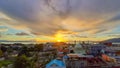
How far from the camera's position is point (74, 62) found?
2248cm

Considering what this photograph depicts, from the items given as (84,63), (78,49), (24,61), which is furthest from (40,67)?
(78,49)

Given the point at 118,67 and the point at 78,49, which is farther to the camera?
the point at 78,49

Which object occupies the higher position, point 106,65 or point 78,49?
point 78,49

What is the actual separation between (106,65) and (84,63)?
2269mm

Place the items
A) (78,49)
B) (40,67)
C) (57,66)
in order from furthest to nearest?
(78,49)
(40,67)
(57,66)

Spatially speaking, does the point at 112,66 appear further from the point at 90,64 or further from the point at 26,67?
the point at 26,67

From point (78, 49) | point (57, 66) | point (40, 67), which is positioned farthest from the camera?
point (78, 49)

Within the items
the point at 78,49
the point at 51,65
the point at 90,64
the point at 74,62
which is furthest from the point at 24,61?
the point at 78,49

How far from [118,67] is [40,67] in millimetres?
9506

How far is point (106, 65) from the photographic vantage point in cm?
2223

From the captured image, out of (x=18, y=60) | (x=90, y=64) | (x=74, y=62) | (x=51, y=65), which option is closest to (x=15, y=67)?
(x=18, y=60)

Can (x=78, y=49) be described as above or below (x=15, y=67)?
above

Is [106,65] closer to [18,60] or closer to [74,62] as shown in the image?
[74,62]

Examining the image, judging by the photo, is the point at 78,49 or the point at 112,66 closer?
the point at 112,66
